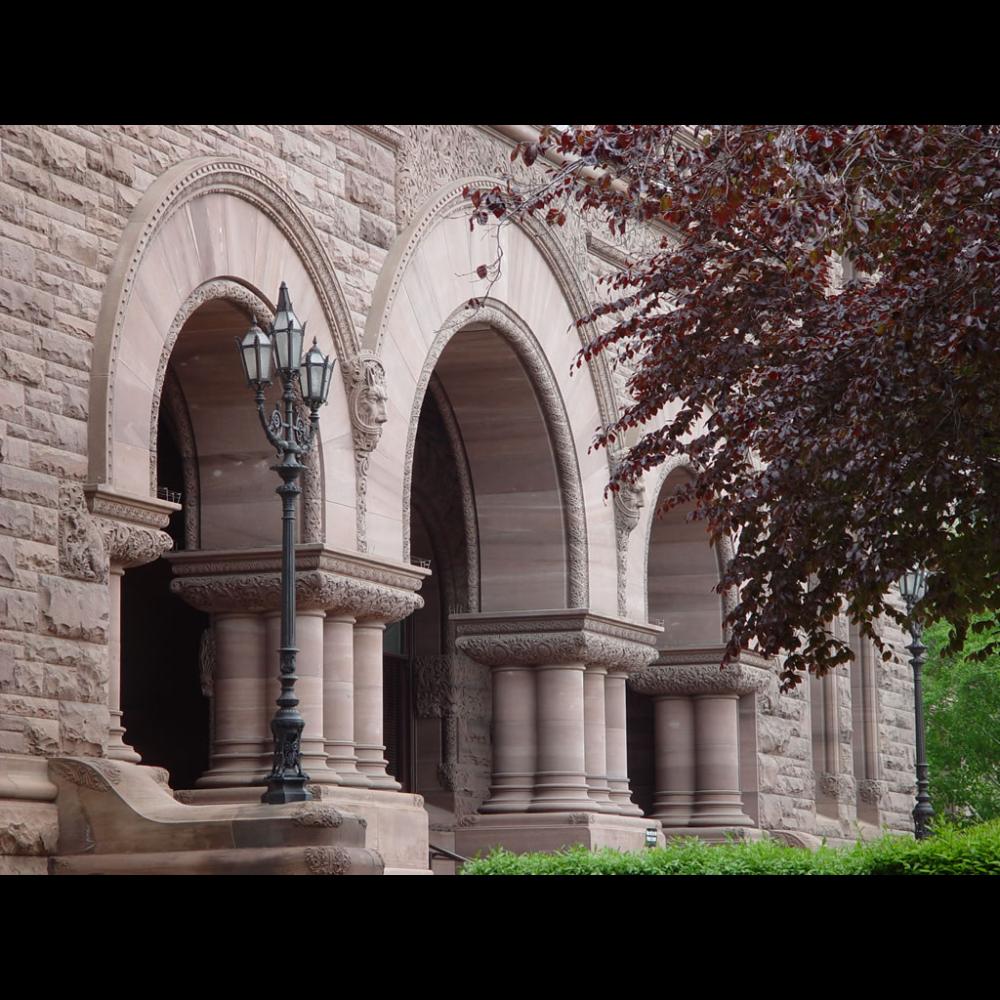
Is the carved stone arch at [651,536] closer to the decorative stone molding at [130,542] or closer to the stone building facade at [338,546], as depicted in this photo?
the stone building facade at [338,546]

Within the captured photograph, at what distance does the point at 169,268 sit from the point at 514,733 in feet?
26.8

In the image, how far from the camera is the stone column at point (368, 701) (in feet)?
A: 54.7

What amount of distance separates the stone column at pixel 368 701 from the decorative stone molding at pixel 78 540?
4.24m

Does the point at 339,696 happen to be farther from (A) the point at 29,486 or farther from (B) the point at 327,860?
(A) the point at 29,486

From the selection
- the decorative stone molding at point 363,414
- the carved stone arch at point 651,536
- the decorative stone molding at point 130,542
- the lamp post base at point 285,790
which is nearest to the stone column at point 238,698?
the decorative stone molding at point 363,414

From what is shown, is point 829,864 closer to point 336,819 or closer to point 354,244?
point 336,819

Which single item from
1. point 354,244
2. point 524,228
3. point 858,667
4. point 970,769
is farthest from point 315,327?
point 970,769

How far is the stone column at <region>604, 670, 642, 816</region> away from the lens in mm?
21500

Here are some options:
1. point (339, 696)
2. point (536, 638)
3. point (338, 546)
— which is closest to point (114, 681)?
point (338, 546)

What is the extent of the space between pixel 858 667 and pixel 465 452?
12.4 m

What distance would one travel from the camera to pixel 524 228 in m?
20.1

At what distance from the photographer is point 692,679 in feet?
80.8

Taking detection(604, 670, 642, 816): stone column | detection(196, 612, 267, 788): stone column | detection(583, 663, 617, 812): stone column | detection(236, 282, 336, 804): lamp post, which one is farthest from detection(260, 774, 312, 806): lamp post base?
Answer: detection(604, 670, 642, 816): stone column

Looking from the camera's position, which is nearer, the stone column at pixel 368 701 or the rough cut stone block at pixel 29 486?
the rough cut stone block at pixel 29 486
